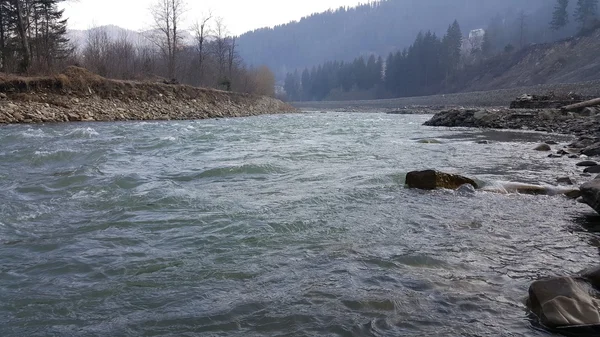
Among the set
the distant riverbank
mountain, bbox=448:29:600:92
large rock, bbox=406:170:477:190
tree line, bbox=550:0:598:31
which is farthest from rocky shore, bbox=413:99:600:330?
tree line, bbox=550:0:598:31

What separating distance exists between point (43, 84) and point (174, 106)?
28.7 feet

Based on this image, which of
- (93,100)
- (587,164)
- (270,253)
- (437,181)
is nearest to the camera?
(270,253)

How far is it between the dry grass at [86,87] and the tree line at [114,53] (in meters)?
2.58

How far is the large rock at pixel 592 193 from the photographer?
5086mm

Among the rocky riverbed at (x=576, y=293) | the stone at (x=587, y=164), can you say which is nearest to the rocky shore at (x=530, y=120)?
the rocky riverbed at (x=576, y=293)

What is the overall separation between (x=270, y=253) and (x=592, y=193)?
13.3ft

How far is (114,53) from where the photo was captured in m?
43.5

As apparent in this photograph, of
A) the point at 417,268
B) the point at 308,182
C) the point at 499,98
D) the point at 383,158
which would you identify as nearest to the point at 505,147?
the point at 383,158

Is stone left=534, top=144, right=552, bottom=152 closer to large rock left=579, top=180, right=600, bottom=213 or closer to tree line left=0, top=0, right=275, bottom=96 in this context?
large rock left=579, top=180, right=600, bottom=213

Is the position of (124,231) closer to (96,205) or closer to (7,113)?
(96,205)

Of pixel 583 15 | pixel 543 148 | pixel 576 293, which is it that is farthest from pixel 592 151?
pixel 583 15

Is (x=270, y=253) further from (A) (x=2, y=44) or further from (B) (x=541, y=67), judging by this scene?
(B) (x=541, y=67)

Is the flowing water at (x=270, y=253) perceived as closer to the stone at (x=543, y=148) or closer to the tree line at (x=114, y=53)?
the stone at (x=543, y=148)

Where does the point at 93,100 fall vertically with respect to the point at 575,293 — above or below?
above
